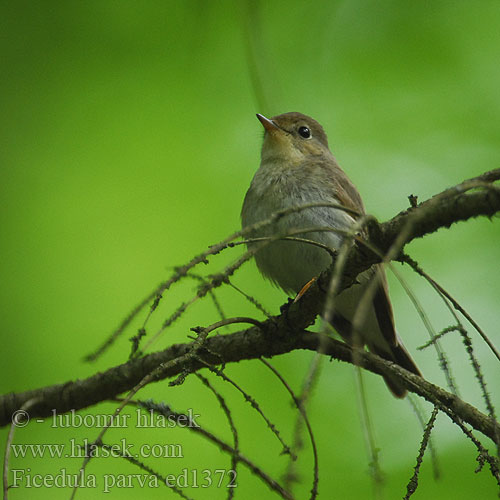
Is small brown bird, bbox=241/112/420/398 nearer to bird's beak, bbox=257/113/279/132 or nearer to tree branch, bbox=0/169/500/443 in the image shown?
bird's beak, bbox=257/113/279/132

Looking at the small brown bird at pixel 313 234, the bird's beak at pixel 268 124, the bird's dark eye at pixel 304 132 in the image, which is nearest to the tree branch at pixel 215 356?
the small brown bird at pixel 313 234

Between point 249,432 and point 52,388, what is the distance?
1599mm

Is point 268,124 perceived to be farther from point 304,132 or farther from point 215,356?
point 215,356

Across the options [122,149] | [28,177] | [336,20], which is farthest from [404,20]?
[28,177]

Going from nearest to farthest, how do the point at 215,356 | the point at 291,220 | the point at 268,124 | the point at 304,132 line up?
1. the point at 215,356
2. the point at 291,220
3. the point at 268,124
4. the point at 304,132

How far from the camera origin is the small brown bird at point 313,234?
3926 mm

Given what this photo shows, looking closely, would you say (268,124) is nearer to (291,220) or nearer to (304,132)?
(304,132)

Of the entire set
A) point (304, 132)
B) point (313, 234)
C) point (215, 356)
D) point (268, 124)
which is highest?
point (304, 132)

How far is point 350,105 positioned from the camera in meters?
5.38

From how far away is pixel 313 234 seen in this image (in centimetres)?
383

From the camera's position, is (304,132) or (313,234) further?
(304,132)

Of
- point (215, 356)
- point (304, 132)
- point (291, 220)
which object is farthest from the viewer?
point (304, 132)

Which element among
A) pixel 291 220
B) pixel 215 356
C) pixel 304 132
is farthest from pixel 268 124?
pixel 215 356

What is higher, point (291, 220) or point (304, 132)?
point (304, 132)
